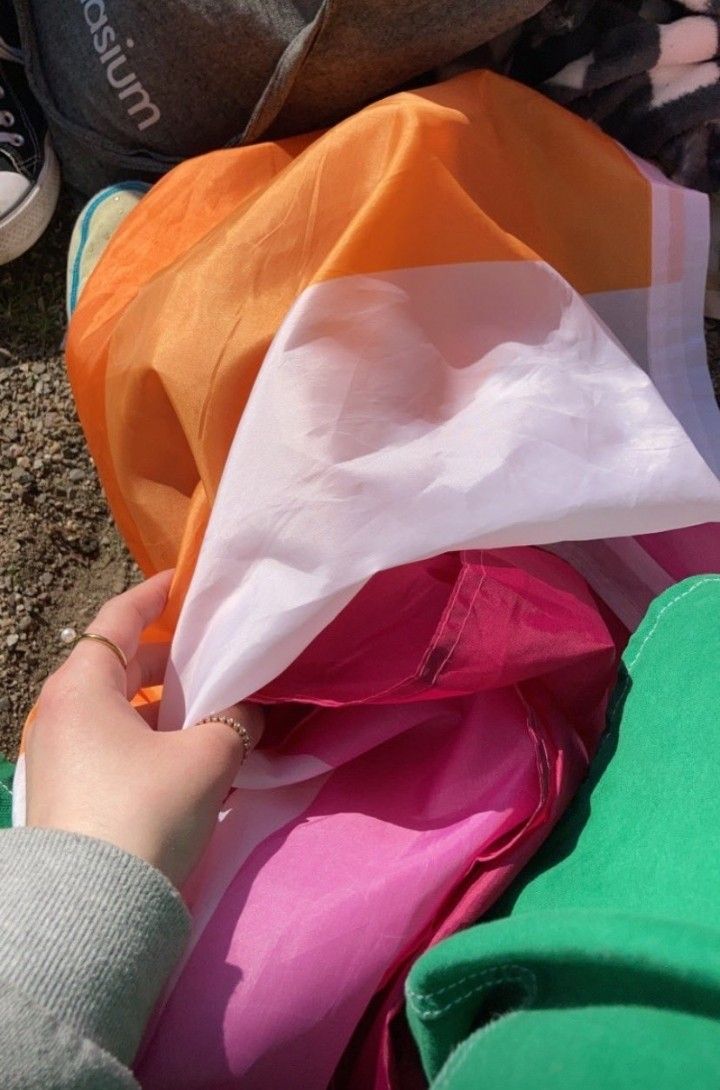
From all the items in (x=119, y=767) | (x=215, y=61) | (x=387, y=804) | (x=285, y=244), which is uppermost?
(x=215, y=61)

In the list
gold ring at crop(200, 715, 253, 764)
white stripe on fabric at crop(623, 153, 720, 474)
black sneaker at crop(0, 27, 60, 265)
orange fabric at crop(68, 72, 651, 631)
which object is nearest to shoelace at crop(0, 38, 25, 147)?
black sneaker at crop(0, 27, 60, 265)

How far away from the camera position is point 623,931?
34cm

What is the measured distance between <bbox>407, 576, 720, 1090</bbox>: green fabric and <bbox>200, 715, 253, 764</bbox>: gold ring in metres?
0.21

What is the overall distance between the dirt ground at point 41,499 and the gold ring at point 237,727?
0.48 metres

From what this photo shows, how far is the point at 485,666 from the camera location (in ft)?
1.97

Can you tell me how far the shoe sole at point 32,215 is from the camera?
1081mm

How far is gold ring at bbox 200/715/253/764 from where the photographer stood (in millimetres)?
625

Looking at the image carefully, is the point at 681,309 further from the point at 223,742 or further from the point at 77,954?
the point at 77,954

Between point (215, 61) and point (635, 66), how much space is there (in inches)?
16.7

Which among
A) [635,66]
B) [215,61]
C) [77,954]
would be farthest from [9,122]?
[77,954]

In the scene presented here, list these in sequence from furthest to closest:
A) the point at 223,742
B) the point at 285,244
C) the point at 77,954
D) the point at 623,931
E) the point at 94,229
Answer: the point at 94,229 < the point at 285,244 < the point at 223,742 < the point at 77,954 < the point at 623,931

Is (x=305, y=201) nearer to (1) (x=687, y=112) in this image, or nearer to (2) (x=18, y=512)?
(1) (x=687, y=112)

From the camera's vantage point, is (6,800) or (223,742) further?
(6,800)

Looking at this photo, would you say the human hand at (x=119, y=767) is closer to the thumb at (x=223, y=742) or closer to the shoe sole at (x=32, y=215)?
the thumb at (x=223, y=742)
